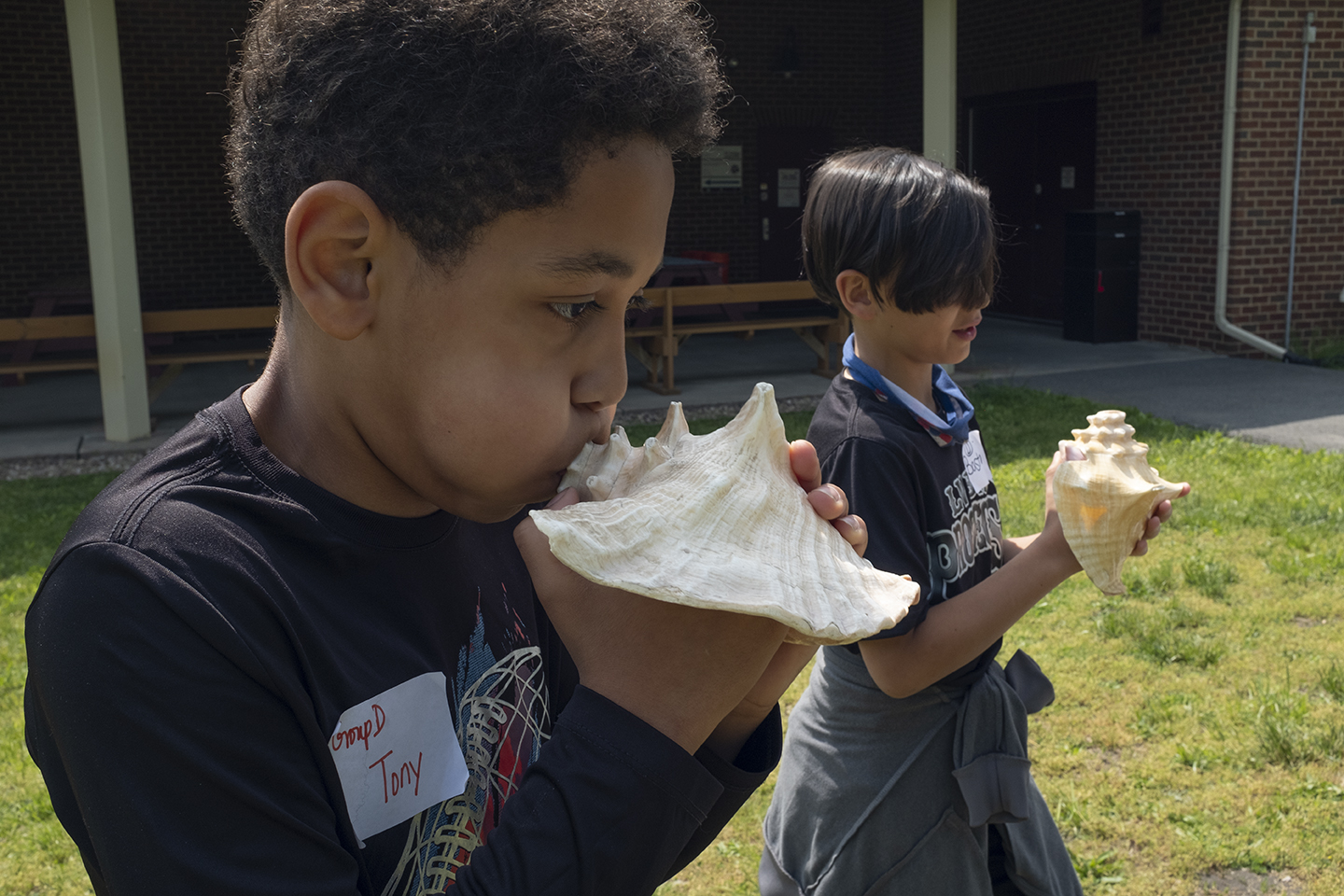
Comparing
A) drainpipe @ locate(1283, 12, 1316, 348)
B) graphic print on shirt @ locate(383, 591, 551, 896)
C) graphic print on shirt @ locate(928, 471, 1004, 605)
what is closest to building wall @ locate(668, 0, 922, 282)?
drainpipe @ locate(1283, 12, 1316, 348)

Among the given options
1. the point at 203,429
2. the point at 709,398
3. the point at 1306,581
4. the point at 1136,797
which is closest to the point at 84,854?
the point at 203,429

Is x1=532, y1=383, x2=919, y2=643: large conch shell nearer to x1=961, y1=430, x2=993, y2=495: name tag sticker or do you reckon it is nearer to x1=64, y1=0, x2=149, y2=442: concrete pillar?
x1=961, y1=430, x2=993, y2=495: name tag sticker

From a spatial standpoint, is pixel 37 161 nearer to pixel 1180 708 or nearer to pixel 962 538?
pixel 1180 708

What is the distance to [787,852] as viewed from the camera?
7.60 ft

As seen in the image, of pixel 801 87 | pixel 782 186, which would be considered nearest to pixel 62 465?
pixel 782 186

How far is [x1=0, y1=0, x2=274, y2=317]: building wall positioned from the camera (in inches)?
562

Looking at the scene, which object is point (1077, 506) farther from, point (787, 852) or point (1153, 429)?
point (1153, 429)

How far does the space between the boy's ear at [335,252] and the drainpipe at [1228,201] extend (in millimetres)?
12863

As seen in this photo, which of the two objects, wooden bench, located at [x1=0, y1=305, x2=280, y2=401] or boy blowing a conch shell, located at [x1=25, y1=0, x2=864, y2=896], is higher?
boy blowing a conch shell, located at [x1=25, y1=0, x2=864, y2=896]

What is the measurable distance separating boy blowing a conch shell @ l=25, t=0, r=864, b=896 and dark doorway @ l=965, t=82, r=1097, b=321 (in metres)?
14.9

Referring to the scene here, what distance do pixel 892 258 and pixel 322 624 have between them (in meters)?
1.52

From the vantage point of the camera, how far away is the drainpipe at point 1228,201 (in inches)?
467

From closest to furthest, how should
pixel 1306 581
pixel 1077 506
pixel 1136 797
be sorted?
pixel 1077 506
pixel 1136 797
pixel 1306 581

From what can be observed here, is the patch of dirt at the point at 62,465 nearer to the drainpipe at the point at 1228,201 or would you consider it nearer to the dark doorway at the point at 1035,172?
the drainpipe at the point at 1228,201
